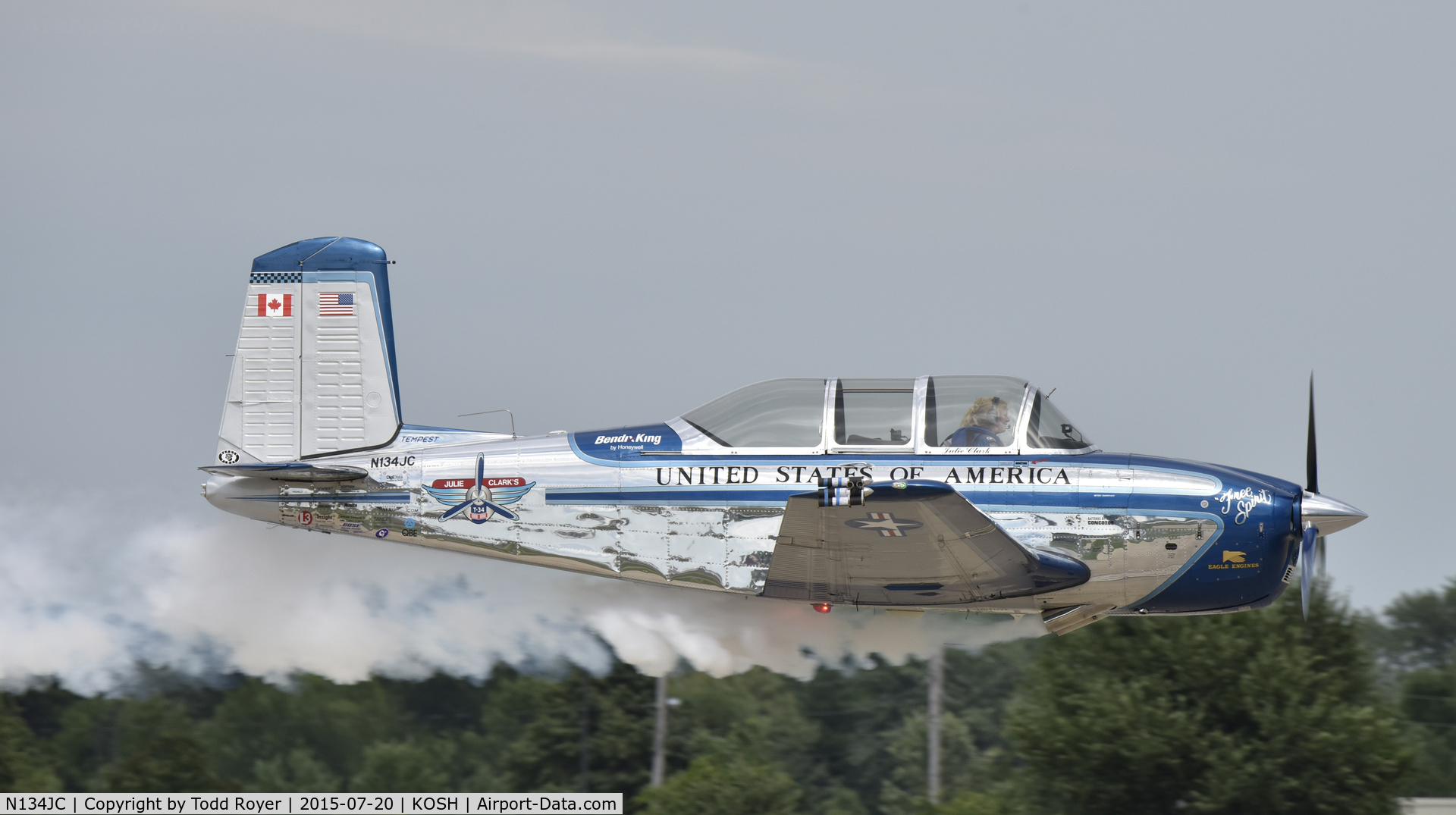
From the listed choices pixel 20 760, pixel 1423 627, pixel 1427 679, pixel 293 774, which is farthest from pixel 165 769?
pixel 1423 627

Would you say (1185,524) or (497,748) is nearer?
(1185,524)

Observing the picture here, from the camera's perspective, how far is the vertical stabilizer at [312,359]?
42.6ft

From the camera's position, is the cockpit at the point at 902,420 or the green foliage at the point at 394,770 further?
the green foliage at the point at 394,770

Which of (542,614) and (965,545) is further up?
(965,545)

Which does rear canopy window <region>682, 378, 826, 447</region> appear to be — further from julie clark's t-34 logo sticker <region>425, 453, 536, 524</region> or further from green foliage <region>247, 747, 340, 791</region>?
green foliage <region>247, 747, 340, 791</region>

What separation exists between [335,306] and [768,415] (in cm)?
416

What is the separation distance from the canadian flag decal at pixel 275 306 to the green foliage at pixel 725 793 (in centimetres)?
2201

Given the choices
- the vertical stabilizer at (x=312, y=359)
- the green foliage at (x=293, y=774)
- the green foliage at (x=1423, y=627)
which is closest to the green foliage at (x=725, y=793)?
the green foliage at (x=293, y=774)

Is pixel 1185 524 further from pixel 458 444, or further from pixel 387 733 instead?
pixel 387 733

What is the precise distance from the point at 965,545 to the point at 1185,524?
1.90 metres

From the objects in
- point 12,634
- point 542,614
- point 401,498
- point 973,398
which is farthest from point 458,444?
point 12,634

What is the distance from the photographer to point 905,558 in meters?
11.2

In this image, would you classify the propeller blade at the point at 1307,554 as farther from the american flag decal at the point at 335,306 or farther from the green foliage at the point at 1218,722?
the green foliage at the point at 1218,722

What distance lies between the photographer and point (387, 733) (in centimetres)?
3725
